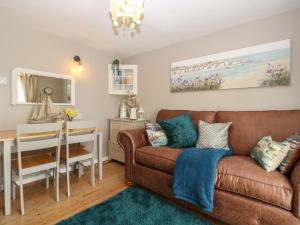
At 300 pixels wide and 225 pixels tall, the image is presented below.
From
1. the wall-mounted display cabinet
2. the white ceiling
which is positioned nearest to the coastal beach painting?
the white ceiling

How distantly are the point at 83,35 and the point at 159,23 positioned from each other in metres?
1.18

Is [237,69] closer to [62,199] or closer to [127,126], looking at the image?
[127,126]

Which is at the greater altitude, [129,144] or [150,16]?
[150,16]

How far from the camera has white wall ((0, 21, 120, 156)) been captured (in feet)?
7.12

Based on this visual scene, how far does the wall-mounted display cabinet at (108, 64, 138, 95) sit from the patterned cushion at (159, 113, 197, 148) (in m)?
1.41

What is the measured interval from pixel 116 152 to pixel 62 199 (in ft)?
4.26

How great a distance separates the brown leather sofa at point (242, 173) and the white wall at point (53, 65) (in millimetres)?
1159

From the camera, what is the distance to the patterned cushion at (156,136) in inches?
89.4

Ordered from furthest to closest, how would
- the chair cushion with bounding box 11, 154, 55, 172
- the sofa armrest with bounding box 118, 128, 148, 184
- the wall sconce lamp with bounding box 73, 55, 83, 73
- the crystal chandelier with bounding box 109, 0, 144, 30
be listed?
the wall sconce lamp with bounding box 73, 55, 83, 73 → the sofa armrest with bounding box 118, 128, 148, 184 → the chair cushion with bounding box 11, 154, 55, 172 → the crystal chandelier with bounding box 109, 0, 144, 30

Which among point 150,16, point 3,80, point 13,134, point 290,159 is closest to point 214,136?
point 290,159

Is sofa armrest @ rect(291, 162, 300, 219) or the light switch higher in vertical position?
the light switch

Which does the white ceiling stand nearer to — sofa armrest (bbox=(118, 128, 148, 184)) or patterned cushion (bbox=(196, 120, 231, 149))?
patterned cushion (bbox=(196, 120, 231, 149))

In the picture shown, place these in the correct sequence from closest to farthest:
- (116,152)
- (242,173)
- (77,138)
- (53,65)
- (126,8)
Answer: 1. (126,8)
2. (242,173)
3. (77,138)
4. (53,65)
5. (116,152)

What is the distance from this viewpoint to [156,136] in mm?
2293
